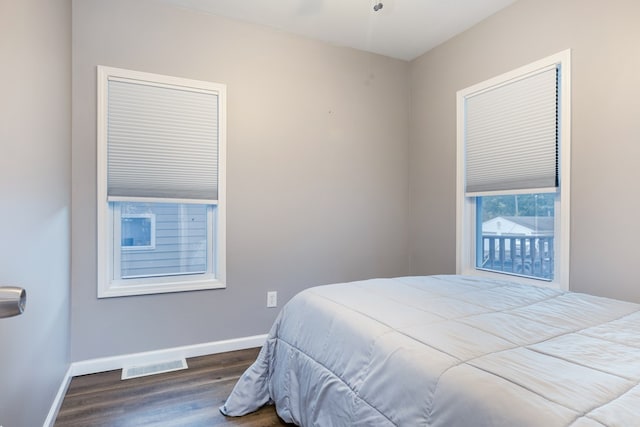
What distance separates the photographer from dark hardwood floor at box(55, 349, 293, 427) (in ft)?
6.20

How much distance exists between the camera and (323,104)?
320cm

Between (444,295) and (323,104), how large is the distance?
2.07 m

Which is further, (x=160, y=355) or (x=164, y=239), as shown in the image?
(x=164, y=239)

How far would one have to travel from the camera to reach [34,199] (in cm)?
154

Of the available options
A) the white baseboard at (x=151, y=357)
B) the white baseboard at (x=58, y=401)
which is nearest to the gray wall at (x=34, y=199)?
the white baseboard at (x=58, y=401)

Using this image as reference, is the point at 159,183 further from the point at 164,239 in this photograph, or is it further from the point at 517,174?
the point at 517,174

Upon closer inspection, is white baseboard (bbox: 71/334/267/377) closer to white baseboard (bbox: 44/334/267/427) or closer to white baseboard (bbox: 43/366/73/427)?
white baseboard (bbox: 44/334/267/427)

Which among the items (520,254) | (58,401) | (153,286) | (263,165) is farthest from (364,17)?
(58,401)

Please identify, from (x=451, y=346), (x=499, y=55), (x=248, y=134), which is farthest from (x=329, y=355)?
(x=499, y=55)

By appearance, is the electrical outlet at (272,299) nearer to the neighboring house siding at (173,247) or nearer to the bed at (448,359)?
the neighboring house siding at (173,247)

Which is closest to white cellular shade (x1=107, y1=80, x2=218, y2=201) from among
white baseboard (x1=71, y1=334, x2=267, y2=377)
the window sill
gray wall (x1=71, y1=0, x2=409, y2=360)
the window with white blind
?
the window with white blind

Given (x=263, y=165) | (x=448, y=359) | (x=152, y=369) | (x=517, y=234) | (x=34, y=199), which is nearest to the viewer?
(x=448, y=359)

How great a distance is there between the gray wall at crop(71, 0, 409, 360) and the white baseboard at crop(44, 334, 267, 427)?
2.0 inches

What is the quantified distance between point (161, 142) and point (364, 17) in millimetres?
1862
